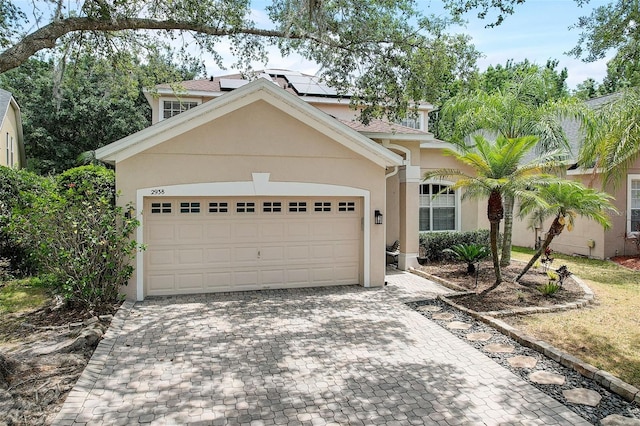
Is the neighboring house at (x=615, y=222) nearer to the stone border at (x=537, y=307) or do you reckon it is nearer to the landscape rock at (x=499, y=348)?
the stone border at (x=537, y=307)

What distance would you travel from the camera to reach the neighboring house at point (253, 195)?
10.4 metres

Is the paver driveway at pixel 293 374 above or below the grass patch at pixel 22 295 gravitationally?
below

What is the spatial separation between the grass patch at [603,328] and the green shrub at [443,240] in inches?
169

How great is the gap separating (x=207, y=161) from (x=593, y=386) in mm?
8798

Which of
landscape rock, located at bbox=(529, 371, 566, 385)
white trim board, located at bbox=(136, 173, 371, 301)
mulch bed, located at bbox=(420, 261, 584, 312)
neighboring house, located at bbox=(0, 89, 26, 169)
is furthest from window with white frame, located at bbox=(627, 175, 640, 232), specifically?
neighboring house, located at bbox=(0, 89, 26, 169)

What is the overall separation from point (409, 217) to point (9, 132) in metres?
20.9

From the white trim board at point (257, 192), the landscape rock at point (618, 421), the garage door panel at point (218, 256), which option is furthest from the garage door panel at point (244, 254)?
the landscape rock at point (618, 421)

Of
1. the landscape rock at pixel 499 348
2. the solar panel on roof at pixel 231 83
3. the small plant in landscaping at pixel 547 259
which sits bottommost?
the landscape rock at pixel 499 348

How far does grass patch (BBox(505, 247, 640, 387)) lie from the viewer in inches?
265

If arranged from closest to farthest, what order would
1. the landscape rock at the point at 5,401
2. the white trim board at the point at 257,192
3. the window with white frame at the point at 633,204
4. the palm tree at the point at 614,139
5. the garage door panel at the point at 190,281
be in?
the landscape rock at the point at 5,401 < the white trim board at the point at 257,192 < the garage door panel at the point at 190,281 < the palm tree at the point at 614,139 < the window with white frame at the point at 633,204

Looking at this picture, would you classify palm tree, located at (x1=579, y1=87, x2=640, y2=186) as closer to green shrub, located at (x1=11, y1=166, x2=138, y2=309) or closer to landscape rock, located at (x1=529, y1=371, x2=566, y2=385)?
landscape rock, located at (x1=529, y1=371, x2=566, y2=385)

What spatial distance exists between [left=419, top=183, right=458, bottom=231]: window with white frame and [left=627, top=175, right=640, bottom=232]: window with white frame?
6.38 m

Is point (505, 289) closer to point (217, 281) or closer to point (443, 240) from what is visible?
point (443, 240)

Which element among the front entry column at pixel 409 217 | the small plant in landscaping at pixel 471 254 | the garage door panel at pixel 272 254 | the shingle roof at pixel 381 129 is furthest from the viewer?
the front entry column at pixel 409 217
